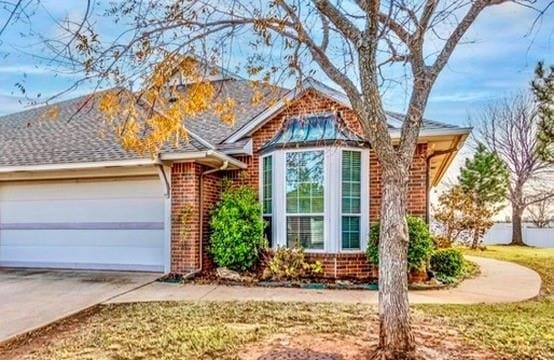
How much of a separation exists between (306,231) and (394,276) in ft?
18.8

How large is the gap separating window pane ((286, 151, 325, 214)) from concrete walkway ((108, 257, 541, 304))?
6.67ft

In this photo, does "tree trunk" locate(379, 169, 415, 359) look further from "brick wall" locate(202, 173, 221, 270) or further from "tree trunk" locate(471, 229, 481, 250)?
"tree trunk" locate(471, 229, 481, 250)

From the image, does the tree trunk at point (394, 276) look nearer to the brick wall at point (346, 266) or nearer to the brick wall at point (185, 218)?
the brick wall at point (346, 266)

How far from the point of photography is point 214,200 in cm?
1179

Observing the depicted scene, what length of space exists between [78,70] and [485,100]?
28.0m

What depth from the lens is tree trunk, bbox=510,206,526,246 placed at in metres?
28.7

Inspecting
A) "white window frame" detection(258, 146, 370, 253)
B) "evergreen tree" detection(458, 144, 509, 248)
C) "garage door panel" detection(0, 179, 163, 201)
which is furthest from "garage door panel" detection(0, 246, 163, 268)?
"evergreen tree" detection(458, 144, 509, 248)

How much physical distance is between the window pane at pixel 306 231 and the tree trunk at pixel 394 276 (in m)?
5.46

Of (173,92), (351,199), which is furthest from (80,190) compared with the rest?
(351,199)

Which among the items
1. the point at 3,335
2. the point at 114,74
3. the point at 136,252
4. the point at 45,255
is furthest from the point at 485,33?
the point at 45,255

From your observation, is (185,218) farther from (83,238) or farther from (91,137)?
(91,137)

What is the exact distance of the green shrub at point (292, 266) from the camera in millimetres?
10570

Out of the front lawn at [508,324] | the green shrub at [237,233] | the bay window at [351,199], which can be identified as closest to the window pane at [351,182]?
the bay window at [351,199]

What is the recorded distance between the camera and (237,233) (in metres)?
10.7
